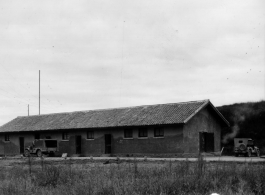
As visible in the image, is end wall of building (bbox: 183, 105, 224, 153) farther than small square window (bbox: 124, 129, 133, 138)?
No

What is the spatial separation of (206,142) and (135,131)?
6376 mm

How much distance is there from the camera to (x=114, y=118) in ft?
120

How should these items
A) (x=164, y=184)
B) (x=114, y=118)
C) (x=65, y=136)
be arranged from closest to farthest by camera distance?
(x=164, y=184) < (x=114, y=118) < (x=65, y=136)

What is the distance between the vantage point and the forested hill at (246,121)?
4225 cm

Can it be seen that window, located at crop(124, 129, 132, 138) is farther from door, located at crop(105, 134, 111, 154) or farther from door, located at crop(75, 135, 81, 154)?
door, located at crop(75, 135, 81, 154)

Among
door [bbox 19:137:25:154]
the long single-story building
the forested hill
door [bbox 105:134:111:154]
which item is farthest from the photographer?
the forested hill

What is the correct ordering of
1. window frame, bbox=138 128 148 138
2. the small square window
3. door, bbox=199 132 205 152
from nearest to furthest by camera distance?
window frame, bbox=138 128 148 138 → door, bbox=199 132 205 152 → the small square window

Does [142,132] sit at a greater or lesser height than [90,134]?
greater

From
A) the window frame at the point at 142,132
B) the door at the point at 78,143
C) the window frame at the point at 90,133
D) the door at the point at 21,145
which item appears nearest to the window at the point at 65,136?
the door at the point at 78,143

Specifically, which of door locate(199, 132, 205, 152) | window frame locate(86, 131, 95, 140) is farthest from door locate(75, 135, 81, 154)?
door locate(199, 132, 205, 152)

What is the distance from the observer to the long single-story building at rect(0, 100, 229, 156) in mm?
32094

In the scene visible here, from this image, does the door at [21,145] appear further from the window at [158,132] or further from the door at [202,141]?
the door at [202,141]

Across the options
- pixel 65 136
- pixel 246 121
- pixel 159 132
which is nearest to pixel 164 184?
pixel 159 132

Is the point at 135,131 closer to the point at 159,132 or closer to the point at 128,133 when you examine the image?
the point at 128,133
